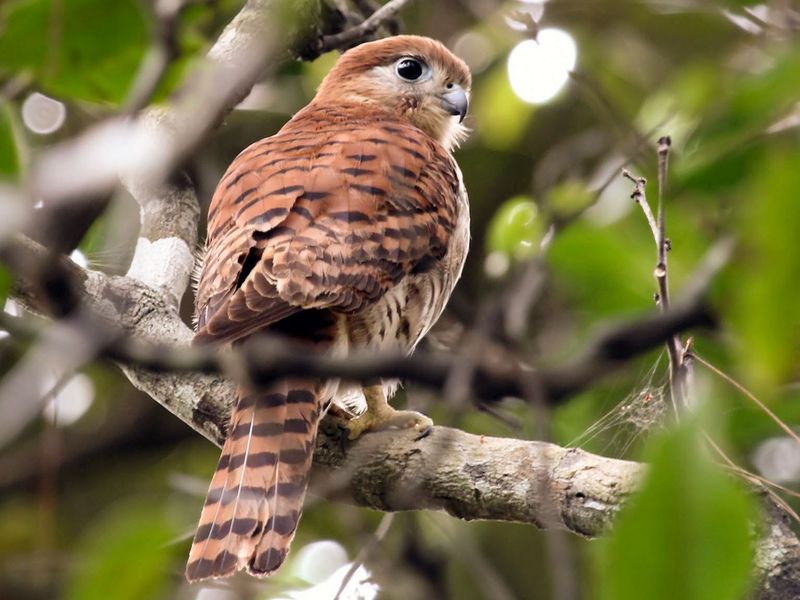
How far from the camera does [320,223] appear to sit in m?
2.86

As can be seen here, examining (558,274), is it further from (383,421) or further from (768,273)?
(768,273)

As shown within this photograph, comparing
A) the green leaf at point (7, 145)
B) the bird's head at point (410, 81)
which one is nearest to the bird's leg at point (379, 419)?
the bird's head at point (410, 81)

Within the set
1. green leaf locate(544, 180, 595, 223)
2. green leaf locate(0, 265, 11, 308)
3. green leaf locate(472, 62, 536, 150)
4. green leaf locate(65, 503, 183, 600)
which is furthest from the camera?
green leaf locate(472, 62, 536, 150)

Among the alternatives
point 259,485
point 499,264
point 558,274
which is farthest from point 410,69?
point 259,485

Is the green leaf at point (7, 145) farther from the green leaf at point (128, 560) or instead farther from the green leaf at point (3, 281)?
the green leaf at point (128, 560)

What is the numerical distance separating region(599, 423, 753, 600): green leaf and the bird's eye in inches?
144

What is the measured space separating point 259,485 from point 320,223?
692mm

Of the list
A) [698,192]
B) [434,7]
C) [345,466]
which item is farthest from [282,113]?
[698,192]

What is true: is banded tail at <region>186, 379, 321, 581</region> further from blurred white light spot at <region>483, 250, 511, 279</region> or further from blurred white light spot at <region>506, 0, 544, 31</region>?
blurred white light spot at <region>506, 0, 544, 31</region>

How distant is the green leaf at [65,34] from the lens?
1548 millimetres

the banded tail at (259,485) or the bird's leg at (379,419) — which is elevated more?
the bird's leg at (379,419)

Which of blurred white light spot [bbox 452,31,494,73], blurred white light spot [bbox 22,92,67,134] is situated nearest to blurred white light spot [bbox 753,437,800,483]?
blurred white light spot [bbox 452,31,494,73]

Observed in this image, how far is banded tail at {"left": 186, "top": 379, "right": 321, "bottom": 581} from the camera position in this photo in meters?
2.42

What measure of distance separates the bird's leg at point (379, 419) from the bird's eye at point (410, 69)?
166cm
